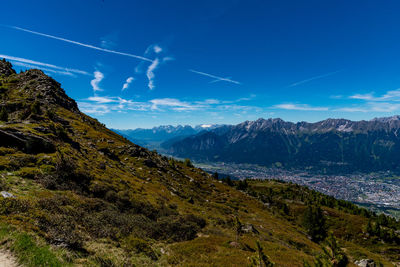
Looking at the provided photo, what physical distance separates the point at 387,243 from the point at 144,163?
120 m

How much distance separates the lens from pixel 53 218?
14.7m

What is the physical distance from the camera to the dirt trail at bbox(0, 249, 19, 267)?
9106 millimetres

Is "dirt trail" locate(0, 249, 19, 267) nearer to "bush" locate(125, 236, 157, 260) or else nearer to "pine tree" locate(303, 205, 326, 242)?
"bush" locate(125, 236, 157, 260)

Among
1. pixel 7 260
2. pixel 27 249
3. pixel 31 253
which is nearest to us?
pixel 7 260

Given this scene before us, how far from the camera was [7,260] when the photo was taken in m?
9.27

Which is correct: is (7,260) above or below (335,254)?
above

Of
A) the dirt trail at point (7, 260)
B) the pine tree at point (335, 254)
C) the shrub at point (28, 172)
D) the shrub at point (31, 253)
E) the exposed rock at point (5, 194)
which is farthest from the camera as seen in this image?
the shrub at point (28, 172)

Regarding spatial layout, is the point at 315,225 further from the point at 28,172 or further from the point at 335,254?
the point at 28,172

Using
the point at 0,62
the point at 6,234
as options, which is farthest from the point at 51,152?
the point at 0,62

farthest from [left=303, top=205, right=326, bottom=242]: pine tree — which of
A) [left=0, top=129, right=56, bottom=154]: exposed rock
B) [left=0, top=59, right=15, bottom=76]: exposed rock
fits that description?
[left=0, top=59, right=15, bottom=76]: exposed rock

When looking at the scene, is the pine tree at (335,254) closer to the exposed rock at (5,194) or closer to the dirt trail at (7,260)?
the dirt trail at (7,260)

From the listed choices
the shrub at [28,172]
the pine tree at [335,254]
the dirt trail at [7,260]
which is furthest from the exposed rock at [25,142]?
the pine tree at [335,254]

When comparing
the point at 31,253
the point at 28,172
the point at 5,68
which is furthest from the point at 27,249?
the point at 5,68

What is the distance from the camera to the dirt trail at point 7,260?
9106 mm
